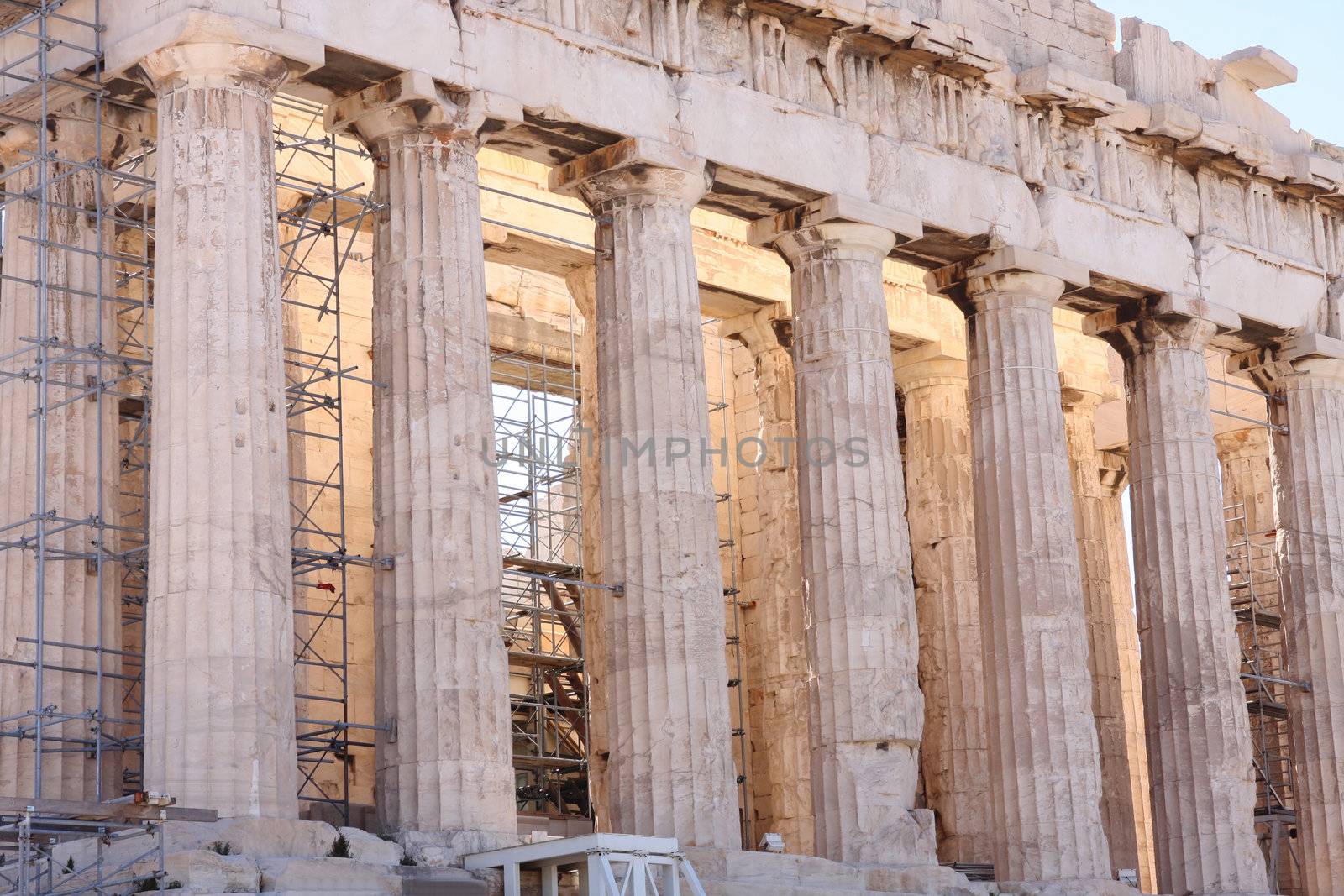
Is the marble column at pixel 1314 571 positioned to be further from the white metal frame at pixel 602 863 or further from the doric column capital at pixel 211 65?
the doric column capital at pixel 211 65

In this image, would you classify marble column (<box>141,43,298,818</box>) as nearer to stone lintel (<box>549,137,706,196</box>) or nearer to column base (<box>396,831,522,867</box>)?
column base (<box>396,831,522,867</box>)

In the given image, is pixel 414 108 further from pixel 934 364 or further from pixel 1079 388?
pixel 1079 388

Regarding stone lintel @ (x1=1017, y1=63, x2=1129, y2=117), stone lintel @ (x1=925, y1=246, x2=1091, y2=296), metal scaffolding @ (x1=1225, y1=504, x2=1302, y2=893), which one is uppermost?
stone lintel @ (x1=1017, y1=63, x2=1129, y2=117)

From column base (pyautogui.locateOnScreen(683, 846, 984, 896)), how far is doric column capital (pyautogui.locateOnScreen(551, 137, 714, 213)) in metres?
7.56

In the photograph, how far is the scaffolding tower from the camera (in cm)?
2422

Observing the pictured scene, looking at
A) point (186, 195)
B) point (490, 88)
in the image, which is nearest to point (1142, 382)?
point (490, 88)

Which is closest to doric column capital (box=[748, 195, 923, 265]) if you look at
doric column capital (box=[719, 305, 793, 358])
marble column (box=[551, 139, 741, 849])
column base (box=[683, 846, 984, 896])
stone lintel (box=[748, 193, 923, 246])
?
stone lintel (box=[748, 193, 923, 246])

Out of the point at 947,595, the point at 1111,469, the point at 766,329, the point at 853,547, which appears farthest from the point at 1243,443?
the point at 853,547

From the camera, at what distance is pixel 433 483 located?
78.5 feet

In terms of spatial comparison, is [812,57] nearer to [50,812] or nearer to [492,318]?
[492,318]

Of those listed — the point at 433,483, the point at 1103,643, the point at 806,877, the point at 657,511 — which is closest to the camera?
the point at 433,483

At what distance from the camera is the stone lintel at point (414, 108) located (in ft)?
80.8

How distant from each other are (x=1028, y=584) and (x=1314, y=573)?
6.47m

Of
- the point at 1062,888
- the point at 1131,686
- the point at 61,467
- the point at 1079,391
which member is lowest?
the point at 1062,888
